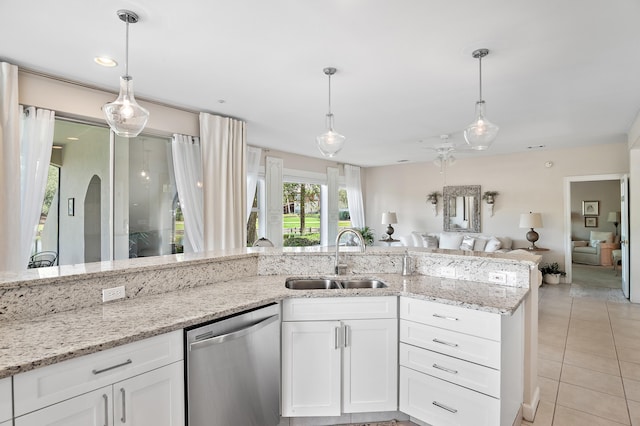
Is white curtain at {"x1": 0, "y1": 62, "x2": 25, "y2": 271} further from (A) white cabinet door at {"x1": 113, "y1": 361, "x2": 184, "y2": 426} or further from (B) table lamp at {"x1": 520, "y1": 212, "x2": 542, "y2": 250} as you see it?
(B) table lamp at {"x1": 520, "y1": 212, "x2": 542, "y2": 250}

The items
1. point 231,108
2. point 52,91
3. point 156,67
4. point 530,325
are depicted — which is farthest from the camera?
point 231,108

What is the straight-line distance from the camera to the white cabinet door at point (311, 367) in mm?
2031

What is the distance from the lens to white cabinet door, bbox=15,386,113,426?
114cm

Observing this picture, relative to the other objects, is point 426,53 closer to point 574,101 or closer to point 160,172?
point 574,101

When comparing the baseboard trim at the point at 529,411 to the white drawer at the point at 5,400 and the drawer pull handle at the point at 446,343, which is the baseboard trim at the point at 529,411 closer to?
the drawer pull handle at the point at 446,343

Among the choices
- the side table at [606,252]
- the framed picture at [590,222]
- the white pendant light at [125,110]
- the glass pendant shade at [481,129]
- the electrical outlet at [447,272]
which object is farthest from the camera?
the framed picture at [590,222]

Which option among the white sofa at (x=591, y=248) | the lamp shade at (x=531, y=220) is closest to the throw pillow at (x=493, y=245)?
the lamp shade at (x=531, y=220)

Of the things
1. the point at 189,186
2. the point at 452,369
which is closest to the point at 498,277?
the point at 452,369

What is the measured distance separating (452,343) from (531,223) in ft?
17.6

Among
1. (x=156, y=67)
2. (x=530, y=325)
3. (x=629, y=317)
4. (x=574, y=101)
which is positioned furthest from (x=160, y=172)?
(x=629, y=317)

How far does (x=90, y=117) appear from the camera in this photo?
3.25m

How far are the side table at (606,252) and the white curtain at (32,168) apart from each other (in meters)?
10.9

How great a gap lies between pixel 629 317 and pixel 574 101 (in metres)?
2.89

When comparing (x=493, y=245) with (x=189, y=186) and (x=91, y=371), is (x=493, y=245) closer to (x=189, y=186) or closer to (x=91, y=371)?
(x=189, y=186)
